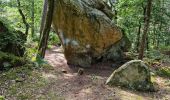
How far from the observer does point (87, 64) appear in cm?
1714

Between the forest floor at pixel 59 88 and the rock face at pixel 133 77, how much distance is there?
0.42 m

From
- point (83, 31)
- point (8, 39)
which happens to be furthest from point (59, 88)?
point (83, 31)

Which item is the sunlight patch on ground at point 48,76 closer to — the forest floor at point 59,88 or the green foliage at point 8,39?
the forest floor at point 59,88

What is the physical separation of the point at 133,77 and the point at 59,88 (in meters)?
3.68

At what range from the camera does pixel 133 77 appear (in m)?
12.5

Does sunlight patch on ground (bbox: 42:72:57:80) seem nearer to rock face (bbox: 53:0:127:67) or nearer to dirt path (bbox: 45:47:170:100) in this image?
dirt path (bbox: 45:47:170:100)

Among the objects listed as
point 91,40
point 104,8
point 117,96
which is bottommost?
point 117,96

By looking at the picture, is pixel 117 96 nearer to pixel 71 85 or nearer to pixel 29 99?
pixel 71 85

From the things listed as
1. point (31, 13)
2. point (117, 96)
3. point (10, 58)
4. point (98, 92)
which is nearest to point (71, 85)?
point (98, 92)

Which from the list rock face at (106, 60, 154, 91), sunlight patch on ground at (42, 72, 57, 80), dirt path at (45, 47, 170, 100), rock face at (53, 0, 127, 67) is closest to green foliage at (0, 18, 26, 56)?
sunlight patch on ground at (42, 72, 57, 80)

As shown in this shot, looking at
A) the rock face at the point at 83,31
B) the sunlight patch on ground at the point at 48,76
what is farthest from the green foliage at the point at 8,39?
the rock face at the point at 83,31

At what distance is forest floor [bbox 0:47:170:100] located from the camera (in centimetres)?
1032

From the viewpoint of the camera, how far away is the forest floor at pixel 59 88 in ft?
33.9

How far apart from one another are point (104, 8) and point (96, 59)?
4.17m
